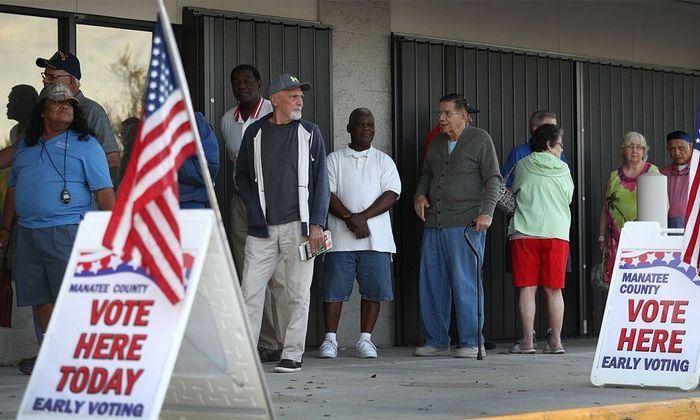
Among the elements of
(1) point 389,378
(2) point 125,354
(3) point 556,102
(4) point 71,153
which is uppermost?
(3) point 556,102

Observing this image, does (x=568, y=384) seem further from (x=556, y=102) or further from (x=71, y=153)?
(x=556, y=102)

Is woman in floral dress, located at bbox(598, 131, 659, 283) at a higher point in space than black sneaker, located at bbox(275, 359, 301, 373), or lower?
higher

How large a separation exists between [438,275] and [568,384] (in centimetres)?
276

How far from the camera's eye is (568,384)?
26.9 ft

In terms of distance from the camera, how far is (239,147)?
1011 centimetres

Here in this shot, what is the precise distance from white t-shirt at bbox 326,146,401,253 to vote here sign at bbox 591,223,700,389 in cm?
294

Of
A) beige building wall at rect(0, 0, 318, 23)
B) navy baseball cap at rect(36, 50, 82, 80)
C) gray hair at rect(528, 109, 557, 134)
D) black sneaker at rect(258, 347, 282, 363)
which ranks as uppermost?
beige building wall at rect(0, 0, 318, 23)

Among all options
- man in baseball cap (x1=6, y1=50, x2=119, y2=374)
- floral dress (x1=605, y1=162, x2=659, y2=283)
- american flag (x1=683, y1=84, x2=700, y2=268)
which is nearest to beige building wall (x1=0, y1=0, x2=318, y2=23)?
man in baseball cap (x1=6, y1=50, x2=119, y2=374)

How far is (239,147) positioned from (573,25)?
15.9 ft

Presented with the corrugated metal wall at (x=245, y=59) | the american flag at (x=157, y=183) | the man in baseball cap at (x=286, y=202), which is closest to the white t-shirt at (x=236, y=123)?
the corrugated metal wall at (x=245, y=59)

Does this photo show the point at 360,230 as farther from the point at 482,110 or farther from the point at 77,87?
the point at 77,87

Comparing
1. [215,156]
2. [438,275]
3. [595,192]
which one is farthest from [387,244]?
[595,192]

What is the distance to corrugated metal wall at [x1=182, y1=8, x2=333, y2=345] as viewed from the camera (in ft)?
34.4

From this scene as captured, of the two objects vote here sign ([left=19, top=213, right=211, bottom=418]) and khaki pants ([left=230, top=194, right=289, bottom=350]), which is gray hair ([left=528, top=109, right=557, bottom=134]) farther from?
vote here sign ([left=19, top=213, right=211, bottom=418])
